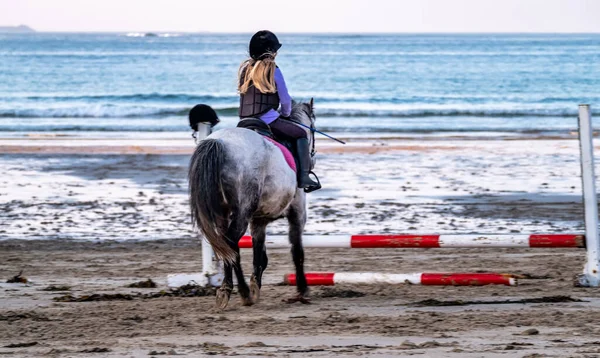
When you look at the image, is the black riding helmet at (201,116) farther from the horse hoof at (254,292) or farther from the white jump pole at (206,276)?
the horse hoof at (254,292)

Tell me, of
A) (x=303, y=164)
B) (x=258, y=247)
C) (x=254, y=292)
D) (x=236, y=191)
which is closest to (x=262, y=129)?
(x=303, y=164)

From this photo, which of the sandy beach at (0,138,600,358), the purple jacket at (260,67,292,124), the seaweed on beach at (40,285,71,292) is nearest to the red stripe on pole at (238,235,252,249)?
the sandy beach at (0,138,600,358)

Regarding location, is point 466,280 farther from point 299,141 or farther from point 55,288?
point 55,288

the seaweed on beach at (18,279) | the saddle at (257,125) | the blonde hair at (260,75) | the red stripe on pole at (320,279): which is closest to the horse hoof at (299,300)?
the red stripe on pole at (320,279)

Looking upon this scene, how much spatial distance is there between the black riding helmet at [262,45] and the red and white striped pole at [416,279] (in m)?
1.90

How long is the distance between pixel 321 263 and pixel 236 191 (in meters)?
3.24

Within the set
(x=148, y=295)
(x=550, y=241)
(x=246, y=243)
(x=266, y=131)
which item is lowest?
(x=148, y=295)

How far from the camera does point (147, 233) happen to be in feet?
39.3

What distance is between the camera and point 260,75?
7586 millimetres

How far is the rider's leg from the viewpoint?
25.4 feet

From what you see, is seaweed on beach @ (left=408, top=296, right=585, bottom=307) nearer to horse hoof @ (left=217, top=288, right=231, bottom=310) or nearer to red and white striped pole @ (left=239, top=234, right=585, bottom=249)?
red and white striped pole @ (left=239, top=234, right=585, bottom=249)

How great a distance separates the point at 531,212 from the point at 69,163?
9.86 meters

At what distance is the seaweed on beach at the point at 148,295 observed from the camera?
7863 mm

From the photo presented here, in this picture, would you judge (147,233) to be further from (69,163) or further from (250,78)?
(69,163)
